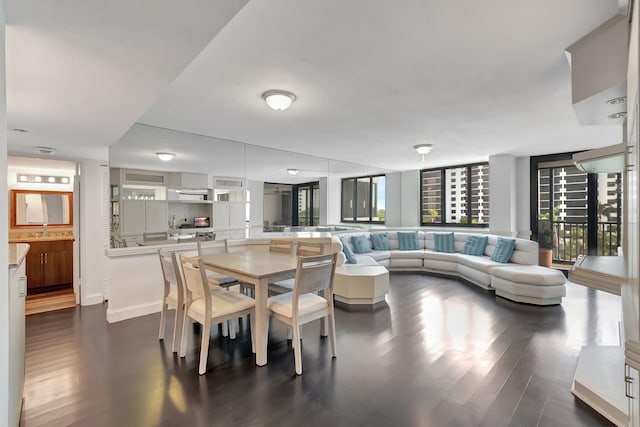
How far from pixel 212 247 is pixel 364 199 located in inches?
187

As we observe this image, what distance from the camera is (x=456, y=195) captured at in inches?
291

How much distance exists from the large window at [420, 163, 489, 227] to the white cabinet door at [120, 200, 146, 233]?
6358mm

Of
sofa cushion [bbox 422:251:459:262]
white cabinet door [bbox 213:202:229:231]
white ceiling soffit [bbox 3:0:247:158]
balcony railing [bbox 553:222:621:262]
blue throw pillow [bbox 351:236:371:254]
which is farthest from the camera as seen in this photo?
blue throw pillow [bbox 351:236:371:254]

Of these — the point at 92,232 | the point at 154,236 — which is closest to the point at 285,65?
the point at 154,236

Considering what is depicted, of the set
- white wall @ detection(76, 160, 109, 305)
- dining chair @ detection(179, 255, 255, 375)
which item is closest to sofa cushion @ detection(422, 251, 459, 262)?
dining chair @ detection(179, 255, 255, 375)

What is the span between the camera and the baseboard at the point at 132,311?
3547mm

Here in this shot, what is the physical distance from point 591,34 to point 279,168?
4769 mm

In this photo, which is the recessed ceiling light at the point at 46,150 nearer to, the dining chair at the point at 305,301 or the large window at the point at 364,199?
the dining chair at the point at 305,301

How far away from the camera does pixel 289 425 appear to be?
71.2 inches

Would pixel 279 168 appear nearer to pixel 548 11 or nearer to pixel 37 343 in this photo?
pixel 37 343

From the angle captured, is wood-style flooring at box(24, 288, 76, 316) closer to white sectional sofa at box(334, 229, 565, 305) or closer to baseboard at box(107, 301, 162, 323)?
baseboard at box(107, 301, 162, 323)

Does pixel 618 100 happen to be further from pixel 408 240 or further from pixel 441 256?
pixel 408 240

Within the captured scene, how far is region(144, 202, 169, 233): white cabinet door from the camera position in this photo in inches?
157

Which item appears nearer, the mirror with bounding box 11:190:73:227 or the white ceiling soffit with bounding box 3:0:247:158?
the white ceiling soffit with bounding box 3:0:247:158
